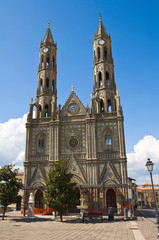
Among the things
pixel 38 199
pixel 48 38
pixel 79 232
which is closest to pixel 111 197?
pixel 38 199

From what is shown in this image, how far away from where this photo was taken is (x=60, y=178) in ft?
92.2

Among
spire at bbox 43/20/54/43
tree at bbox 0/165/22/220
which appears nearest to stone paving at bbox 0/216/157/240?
tree at bbox 0/165/22/220

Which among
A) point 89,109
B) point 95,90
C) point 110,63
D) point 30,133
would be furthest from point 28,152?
point 110,63

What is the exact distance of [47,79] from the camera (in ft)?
161

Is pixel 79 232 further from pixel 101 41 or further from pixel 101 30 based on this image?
pixel 101 30

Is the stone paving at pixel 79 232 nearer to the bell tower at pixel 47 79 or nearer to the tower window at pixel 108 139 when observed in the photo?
the tower window at pixel 108 139

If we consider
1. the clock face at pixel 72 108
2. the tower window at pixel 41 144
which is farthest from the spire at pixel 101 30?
the tower window at pixel 41 144

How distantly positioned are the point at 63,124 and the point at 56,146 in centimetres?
468

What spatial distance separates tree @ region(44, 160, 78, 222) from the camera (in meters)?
26.6

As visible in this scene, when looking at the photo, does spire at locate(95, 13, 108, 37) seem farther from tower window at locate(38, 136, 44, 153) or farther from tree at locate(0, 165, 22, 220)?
tree at locate(0, 165, 22, 220)

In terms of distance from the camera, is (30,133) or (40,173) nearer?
(40,173)

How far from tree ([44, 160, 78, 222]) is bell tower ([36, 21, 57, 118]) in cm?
1734

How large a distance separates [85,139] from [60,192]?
14.8m

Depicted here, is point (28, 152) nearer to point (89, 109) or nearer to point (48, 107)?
point (48, 107)
